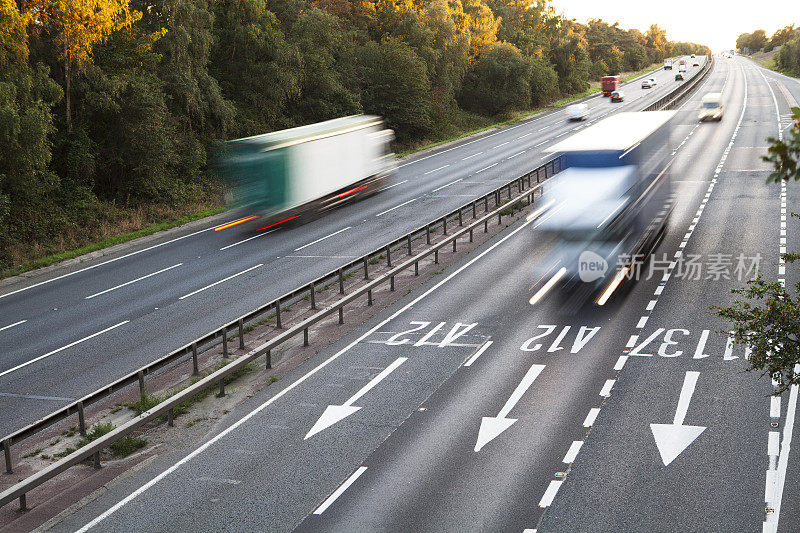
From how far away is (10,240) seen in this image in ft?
93.4

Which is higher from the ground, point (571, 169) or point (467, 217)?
point (571, 169)

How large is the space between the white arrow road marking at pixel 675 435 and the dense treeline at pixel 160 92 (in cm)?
2273

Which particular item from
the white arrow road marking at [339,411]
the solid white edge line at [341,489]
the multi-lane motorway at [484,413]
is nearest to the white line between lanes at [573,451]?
the multi-lane motorway at [484,413]

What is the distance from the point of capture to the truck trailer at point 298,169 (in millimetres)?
28547

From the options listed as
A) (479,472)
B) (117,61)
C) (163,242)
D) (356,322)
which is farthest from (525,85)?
(479,472)

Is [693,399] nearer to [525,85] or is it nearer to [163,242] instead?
[163,242]

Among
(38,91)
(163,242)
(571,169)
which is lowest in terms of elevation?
(163,242)

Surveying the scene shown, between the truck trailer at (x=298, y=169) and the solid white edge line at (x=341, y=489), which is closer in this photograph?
the solid white edge line at (x=341, y=489)

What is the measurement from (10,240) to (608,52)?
13705 cm

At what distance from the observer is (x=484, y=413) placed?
12.8m

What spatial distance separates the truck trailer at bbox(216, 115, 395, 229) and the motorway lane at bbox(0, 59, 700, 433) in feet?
2.83

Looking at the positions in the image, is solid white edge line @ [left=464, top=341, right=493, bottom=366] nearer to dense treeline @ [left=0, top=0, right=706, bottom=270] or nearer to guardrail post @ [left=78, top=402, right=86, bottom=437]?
guardrail post @ [left=78, top=402, right=86, bottom=437]

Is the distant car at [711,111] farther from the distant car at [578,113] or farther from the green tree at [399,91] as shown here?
the green tree at [399,91]

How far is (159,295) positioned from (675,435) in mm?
15081
